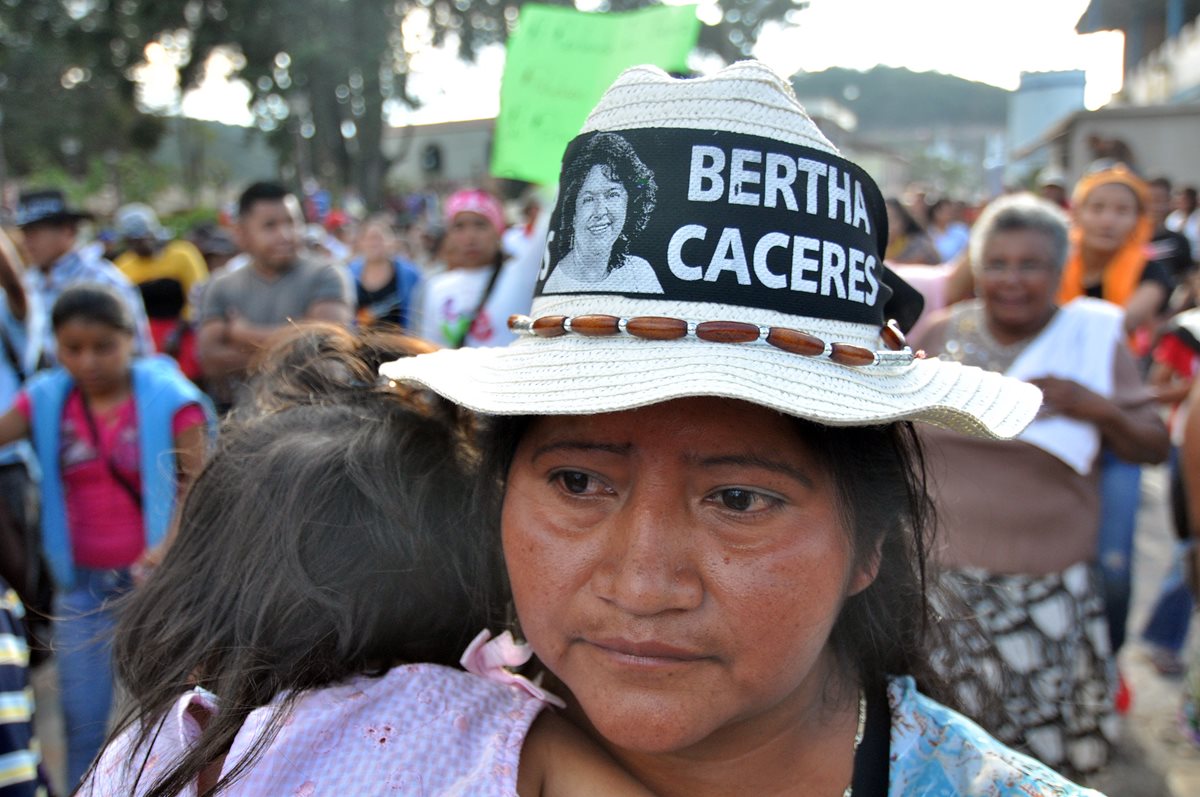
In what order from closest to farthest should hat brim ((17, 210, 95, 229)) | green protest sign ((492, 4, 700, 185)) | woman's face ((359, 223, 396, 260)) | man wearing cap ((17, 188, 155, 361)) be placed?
green protest sign ((492, 4, 700, 185)) → man wearing cap ((17, 188, 155, 361)) → hat brim ((17, 210, 95, 229)) → woman's face ((359, 223, 396, 260))

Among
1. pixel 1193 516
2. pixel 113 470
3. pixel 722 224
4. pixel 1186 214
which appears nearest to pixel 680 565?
pixel 722 224

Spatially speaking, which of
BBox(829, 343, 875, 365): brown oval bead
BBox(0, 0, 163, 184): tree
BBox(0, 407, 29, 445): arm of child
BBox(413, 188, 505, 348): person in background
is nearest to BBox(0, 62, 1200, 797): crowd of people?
BBox(829, 343, 875, 365): brown oval bead

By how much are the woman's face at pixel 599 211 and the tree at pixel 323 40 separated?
80.2 ft

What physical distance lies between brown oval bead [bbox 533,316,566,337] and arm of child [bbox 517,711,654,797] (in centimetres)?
49

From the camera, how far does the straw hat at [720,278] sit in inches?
43.8

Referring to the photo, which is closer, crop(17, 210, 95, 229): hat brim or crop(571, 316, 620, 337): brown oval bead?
crop(571, 316, 620, 337): brown oval bead

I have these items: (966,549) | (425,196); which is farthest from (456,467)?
(425,196)

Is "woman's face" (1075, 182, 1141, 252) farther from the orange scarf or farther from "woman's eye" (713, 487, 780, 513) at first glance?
"woman's eye" (713, 487, 780, 513)

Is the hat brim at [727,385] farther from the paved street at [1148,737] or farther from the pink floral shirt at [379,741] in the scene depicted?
the paved street at [1148,737]

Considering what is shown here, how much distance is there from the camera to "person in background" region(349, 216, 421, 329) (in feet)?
20.0

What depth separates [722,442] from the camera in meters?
1.14

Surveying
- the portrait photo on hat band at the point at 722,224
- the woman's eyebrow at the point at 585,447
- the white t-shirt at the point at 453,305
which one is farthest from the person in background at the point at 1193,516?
the white t-shirt at the point at 453,305

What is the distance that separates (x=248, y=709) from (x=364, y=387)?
56 centimetres

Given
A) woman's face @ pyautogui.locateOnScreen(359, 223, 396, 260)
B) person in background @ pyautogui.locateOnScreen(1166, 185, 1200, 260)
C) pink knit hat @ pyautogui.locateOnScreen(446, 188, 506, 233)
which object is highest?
person in background @ pyautogui.locateOnScreen(1166, 185, 1200, 260)
